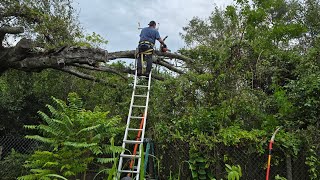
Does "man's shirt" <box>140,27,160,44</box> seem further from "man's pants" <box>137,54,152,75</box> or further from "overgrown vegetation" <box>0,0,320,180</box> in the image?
"overgrown vegetation" <box>0,0,320,180</box>

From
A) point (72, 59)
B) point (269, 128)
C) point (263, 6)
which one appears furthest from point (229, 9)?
point (269, 128)

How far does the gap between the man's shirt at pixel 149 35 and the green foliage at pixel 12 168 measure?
13.6ft

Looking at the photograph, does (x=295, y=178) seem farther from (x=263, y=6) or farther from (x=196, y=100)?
(x=263, y=6)

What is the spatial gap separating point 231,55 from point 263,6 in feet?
41.6

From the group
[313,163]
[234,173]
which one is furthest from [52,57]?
[234,173]

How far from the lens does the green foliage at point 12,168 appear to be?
765 centimetres

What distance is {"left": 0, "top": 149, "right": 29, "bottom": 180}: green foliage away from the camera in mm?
7653

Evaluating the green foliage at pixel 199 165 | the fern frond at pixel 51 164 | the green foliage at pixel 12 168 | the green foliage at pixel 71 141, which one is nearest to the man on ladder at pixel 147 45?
the green foliage at pixel 71 141

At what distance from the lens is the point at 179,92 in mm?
6453

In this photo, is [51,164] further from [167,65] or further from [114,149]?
[167,65]

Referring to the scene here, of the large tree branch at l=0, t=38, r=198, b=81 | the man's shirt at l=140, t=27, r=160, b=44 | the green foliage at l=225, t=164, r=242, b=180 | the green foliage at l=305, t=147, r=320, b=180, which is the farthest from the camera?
the large tree branch at l=0, t=38, r=198, b=81

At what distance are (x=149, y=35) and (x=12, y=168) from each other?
454 centimetres

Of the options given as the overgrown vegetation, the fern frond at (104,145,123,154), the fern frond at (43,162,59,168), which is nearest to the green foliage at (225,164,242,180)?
the fern frond at (104,145,123,154)

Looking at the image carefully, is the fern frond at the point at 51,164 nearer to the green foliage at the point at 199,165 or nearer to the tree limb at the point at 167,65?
the green foliage at the point at 199,165
